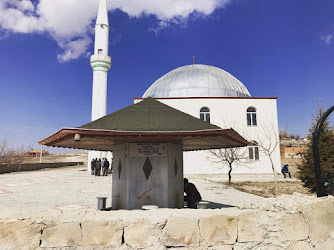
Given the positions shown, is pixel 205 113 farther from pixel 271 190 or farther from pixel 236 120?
pixel 271 190

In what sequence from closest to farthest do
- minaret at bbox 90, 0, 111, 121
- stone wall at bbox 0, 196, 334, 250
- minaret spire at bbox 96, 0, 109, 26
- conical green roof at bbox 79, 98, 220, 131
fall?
stone wall at bbox 0, 196, 334, 250
conical green roof at bbox 79, 98, 220, 131
minaret at bbox 90, 0, 111, 121
minaret spire at bbox 96, 0, 109, 26

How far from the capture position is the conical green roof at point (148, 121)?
17.2 feet

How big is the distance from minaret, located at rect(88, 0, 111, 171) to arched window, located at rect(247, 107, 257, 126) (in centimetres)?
1801

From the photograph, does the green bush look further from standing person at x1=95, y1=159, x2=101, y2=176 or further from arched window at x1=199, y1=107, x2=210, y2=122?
standing person at x1=95, y1=159, x2=101, y2=176

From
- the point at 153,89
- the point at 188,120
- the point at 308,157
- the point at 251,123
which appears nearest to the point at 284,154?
the point at 251,123

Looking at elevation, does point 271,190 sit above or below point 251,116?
below

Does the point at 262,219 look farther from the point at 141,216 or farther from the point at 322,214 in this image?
the point at 141,216

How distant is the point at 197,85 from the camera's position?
95.9 ft

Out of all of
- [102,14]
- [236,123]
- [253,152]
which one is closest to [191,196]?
[236,123]

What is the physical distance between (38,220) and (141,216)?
1.49m

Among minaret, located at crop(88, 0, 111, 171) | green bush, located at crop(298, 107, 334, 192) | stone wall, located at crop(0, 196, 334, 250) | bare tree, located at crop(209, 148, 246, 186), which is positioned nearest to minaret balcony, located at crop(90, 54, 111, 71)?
minaret, located at crop(88, 0, 111, 171)

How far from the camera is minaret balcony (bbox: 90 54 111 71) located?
107ft

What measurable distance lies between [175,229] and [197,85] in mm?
26552

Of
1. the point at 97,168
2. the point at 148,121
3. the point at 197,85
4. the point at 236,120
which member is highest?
the point at 197,85
